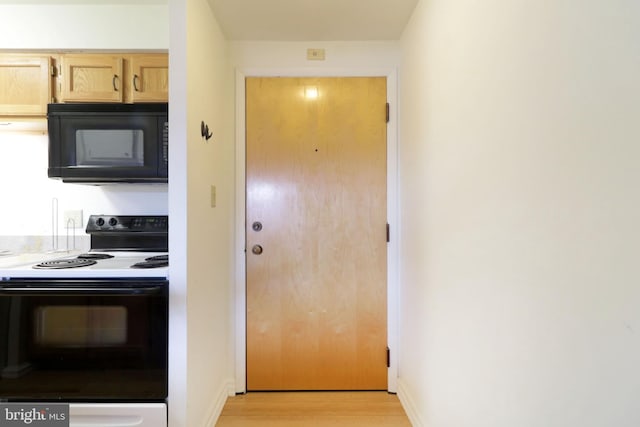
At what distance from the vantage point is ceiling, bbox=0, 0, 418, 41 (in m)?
1.69

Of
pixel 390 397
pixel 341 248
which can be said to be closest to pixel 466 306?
pixel 341 248

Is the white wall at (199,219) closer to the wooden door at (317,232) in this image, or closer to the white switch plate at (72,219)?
the wooden door at (317,232)

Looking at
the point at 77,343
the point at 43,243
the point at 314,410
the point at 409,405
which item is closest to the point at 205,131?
the point at 77,343

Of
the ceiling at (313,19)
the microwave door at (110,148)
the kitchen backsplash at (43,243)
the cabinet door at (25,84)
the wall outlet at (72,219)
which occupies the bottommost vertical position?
the kitchen backsplash at (43,243)

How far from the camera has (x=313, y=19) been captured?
71.6 inches

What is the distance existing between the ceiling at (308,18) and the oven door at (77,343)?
153cm

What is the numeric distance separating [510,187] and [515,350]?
474 millimetres

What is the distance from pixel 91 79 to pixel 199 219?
3.49 feet

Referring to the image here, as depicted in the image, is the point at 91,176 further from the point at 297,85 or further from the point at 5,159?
the point at 297,85

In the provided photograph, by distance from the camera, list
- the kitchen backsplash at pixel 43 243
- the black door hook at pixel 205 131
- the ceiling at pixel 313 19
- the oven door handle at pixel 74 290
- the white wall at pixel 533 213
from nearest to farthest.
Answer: the white wall at pixel 533 213
the oven door handle at pixel 74 290
the black door hook at pixel 205 131
the ceiling at pixel 313 19
the kitchen backsplash at pixel 43 243

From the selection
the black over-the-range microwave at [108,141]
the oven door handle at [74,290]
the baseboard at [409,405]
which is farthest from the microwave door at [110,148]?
the baseboard at [409,405]

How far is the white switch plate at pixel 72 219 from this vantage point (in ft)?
6.53

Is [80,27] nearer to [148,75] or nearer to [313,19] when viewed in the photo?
[148,75]

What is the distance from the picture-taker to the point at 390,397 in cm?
199
